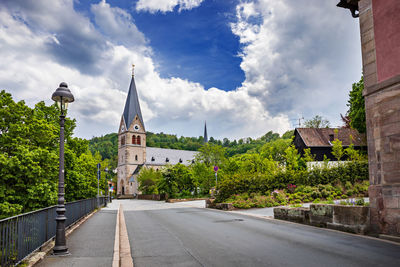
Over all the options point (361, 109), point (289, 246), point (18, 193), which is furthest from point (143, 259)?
point (361, 109)

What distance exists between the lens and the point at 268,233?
10.6 metres

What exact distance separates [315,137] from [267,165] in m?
17.0

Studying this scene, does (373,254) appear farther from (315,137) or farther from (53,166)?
(315,137)

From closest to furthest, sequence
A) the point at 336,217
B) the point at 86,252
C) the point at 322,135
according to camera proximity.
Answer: the point at 86,252
the point at 336,217
the point at 322,135

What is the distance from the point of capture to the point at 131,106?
9112 centimetres

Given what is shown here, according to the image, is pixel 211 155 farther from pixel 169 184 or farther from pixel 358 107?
pixel 358 107

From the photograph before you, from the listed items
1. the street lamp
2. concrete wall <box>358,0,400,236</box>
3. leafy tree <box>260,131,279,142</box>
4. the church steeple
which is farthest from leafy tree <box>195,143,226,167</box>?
leafy tree <box>260,131,279,142</box>

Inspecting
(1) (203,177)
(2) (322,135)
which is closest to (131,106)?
(1) (203,177)

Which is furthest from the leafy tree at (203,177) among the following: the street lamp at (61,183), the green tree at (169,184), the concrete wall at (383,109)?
the street lamp at (61,183)

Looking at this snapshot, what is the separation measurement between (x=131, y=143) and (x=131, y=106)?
10891mm

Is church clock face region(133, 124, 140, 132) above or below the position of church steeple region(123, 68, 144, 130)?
below

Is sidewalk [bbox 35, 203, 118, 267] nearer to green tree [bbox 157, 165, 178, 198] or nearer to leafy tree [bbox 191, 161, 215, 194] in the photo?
leafy tree [bbox 191, 161, 215, 194]

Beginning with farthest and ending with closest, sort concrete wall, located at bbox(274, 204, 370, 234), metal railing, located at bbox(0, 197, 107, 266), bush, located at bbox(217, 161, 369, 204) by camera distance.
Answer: bush, located at bbox(217, 161, 369, 204)
concrete wall, located at bbox(274, 204, 370, 234)
metal railing, located at bbox(0, 197, 107, 266)

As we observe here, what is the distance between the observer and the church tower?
9106 centimetres
